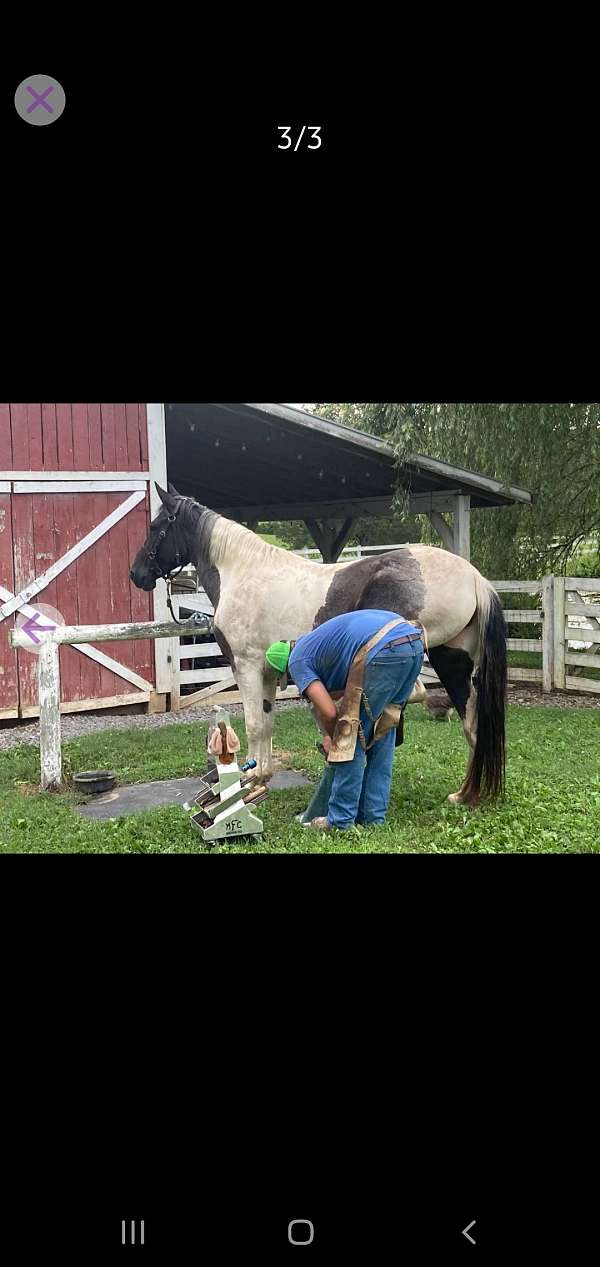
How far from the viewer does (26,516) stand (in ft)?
20.9

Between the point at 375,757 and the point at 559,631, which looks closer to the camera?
the point at 375,757

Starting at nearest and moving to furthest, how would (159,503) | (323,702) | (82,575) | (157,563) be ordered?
1. (323,702)
2. (157,563)
3. (82,575)
4. (159,503)

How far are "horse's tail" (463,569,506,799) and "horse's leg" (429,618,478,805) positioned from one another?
8 cm

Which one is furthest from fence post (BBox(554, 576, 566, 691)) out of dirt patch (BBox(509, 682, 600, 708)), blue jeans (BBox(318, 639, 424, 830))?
blue jeans (BBox(318, 639, 424, 830))

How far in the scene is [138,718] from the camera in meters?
6.60

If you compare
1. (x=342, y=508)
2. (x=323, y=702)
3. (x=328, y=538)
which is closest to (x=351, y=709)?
(x=323, y=702)

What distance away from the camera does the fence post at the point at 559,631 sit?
7.90m

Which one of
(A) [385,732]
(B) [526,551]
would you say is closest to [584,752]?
(A) [385,732]

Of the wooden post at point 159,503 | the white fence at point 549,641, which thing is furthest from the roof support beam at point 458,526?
the wooden post at point 159,503

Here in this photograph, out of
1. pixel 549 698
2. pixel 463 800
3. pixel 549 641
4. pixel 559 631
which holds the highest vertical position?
pixel 559 631

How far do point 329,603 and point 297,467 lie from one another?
4.05 meters

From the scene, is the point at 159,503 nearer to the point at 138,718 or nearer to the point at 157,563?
the point at 138,718

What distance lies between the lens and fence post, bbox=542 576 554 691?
7.97m
